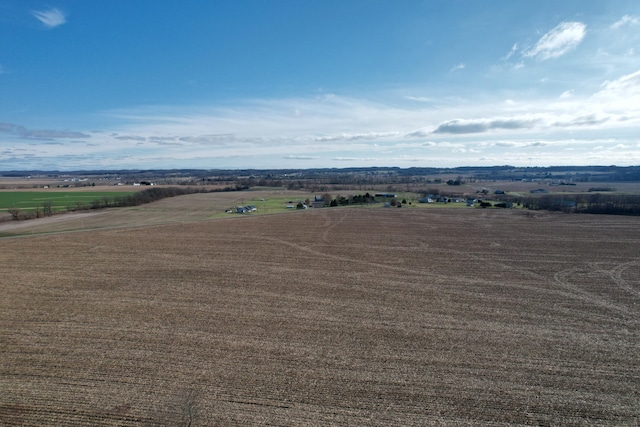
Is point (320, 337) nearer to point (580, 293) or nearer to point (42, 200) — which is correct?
point (580, 293)

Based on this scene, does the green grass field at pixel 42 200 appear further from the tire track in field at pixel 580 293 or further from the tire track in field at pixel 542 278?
the tire track in field at pixel 580 293

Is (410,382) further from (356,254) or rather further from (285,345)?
(356,254)

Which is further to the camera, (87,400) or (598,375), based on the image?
(598,375)

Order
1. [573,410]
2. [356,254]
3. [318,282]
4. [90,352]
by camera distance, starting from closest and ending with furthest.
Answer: [573,410] < [90,352] < [318,282] < [356,254]

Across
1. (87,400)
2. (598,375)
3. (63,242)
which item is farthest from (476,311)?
(63,242)

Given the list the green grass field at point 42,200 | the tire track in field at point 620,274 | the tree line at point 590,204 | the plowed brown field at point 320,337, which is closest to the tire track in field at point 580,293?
the plowed brown field at point 320,337

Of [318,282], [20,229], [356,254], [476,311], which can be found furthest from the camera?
[20,229]

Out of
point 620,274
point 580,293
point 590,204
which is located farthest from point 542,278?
point 590,204
